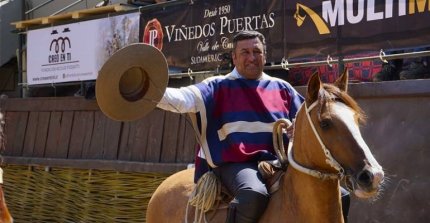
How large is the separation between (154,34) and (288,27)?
8.19 feet

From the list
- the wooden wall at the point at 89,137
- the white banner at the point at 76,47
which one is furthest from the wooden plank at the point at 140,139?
the white banner at the point at 76,47

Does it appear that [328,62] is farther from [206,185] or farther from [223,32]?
[206,185]

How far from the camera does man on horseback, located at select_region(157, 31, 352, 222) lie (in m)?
4.87

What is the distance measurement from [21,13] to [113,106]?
12270 millimetres

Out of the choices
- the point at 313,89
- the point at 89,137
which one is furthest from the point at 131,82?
the point at 89,137

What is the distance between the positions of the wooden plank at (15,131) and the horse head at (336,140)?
8.29m

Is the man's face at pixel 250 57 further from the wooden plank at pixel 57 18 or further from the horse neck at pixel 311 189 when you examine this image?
the wooden plank at pixel 57 18

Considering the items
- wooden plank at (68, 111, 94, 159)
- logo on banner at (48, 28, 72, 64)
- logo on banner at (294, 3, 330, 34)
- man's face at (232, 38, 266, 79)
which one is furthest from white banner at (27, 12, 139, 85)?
man's face at (232, 38, 266, 79)

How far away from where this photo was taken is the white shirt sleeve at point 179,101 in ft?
15.5

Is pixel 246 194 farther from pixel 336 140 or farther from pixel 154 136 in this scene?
pixel 154 136

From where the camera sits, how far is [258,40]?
5066 mm

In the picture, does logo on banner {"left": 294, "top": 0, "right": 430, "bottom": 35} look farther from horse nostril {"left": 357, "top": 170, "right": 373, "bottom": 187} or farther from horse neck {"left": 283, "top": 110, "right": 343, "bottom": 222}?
horse nostril {"left": 357, "top": 170, "right": 373, "bottom": 187}

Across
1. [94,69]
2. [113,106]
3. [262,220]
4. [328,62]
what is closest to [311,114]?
[262,220]

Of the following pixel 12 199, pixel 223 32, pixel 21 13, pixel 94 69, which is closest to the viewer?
pixel 223 32
